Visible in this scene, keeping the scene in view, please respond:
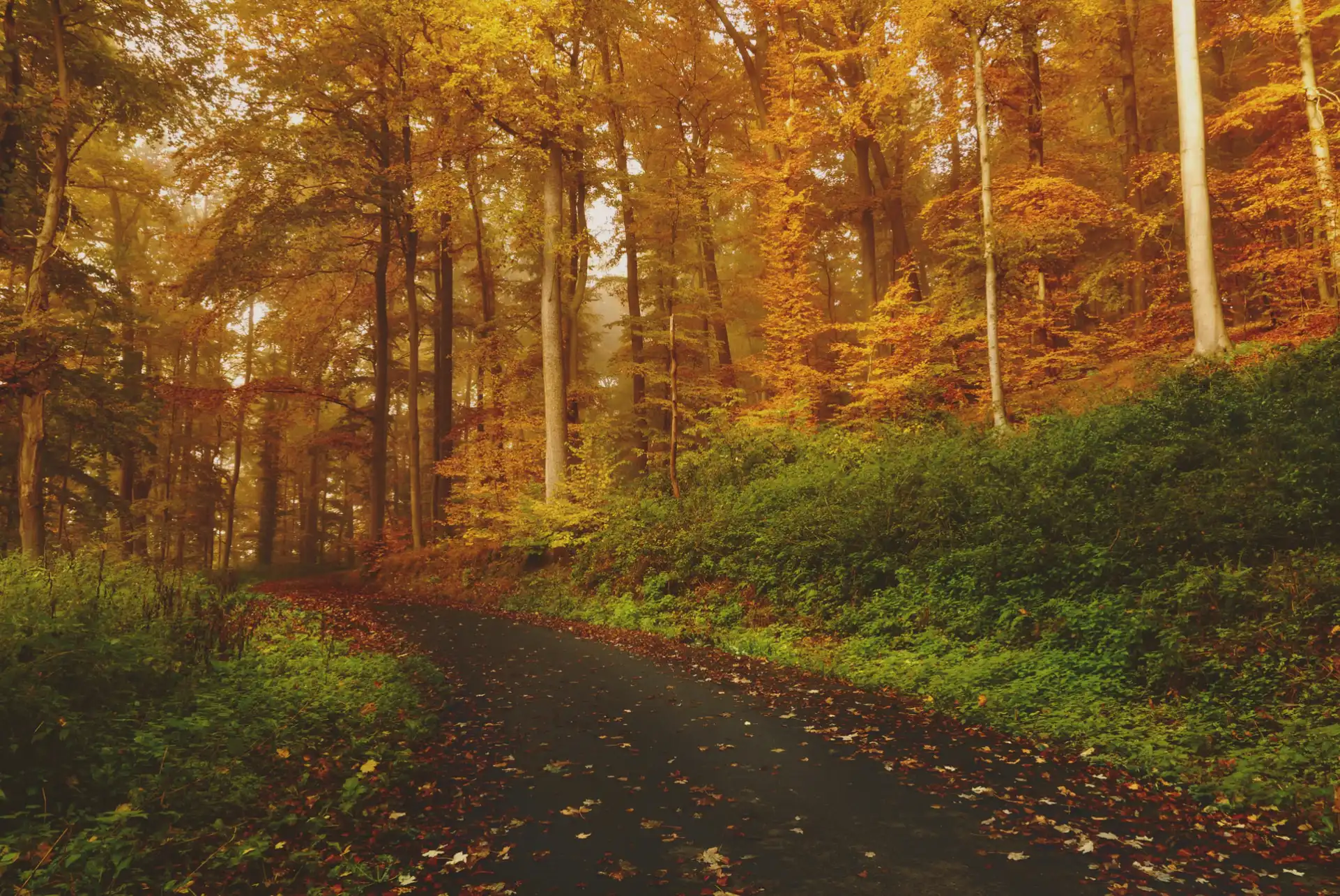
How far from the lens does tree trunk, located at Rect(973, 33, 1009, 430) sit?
14312 millimetres

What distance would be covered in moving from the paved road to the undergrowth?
50.6 inches

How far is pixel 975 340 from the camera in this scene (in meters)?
18.0

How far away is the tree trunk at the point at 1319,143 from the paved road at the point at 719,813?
44.1 ft

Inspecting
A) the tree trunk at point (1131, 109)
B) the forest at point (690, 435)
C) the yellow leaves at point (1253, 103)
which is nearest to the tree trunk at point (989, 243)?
the forest at point (690, 435)

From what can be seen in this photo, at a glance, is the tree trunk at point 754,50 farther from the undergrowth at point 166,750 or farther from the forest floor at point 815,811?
the undergrowth at point 166,750

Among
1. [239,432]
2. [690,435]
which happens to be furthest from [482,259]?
[239,432]

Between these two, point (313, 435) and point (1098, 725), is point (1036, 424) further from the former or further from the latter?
point (313, 435)

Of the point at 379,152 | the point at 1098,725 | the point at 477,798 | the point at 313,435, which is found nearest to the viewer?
the point at 477,798

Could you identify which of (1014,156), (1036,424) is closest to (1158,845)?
(1036,424)

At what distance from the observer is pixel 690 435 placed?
20.6 meters

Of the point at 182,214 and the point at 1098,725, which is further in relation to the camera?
the point at 182,214

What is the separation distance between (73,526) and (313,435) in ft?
36.6

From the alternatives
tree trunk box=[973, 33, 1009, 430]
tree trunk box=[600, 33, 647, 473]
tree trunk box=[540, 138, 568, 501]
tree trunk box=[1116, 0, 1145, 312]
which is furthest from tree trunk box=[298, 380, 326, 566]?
tree trunk box=[1116, 0, 1145, 312]

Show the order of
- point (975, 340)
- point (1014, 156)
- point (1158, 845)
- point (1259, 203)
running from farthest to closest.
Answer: point (1014, 156) → point (975, 340) → point (1259, 203) → point (1158, 845)
